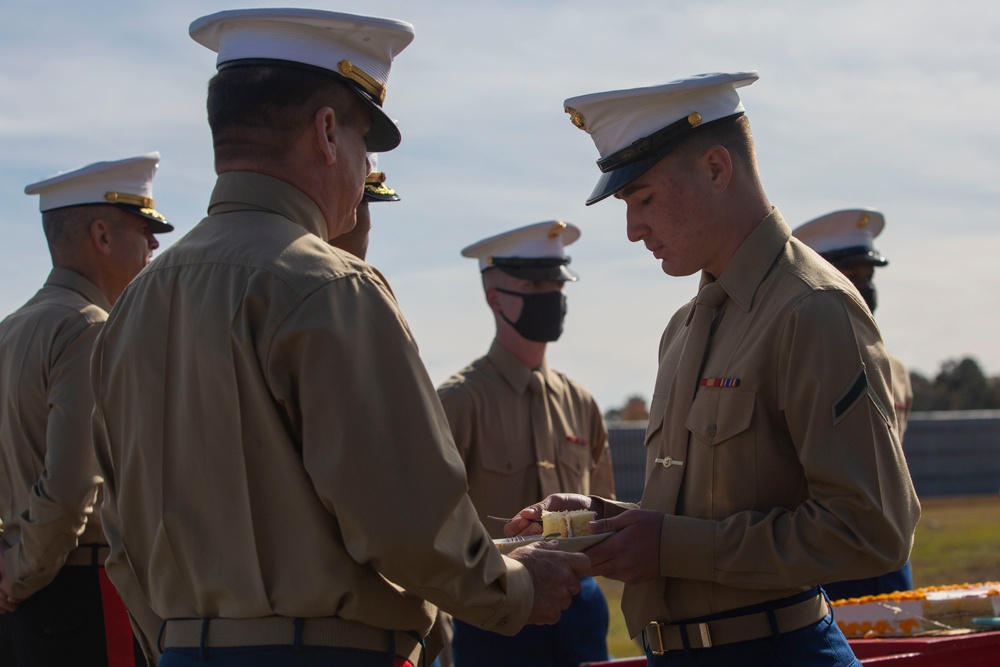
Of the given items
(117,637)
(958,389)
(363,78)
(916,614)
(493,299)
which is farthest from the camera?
(958,389)

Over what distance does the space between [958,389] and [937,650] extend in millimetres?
34413

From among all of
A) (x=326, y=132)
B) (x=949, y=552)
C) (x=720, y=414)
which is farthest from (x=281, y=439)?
(x=949, y=552)

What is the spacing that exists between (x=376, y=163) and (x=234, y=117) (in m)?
1.51

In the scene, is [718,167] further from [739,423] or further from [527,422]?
[527,422]

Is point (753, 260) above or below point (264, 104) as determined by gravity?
below

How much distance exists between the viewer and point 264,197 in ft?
9.21

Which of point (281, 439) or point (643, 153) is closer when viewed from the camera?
point (281, 439)

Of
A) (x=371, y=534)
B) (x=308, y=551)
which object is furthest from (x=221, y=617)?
(x=371, y=534)

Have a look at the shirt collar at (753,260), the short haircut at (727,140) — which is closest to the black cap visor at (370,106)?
the short haircut at (727,140)

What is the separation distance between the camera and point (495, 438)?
6.04 meters

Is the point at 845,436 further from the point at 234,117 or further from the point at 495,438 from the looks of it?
the point at 495,438

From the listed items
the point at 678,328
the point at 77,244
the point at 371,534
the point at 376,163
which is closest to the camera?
the point at 371,534

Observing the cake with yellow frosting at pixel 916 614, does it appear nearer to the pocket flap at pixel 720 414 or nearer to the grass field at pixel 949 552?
the pocket flap at pixel 720 414

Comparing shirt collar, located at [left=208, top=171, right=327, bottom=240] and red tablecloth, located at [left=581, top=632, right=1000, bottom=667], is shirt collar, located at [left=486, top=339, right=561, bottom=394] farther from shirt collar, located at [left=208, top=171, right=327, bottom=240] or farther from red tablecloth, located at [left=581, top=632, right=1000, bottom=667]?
shirt collar, located at [left=208, top=171, right=327, bottom=240]
